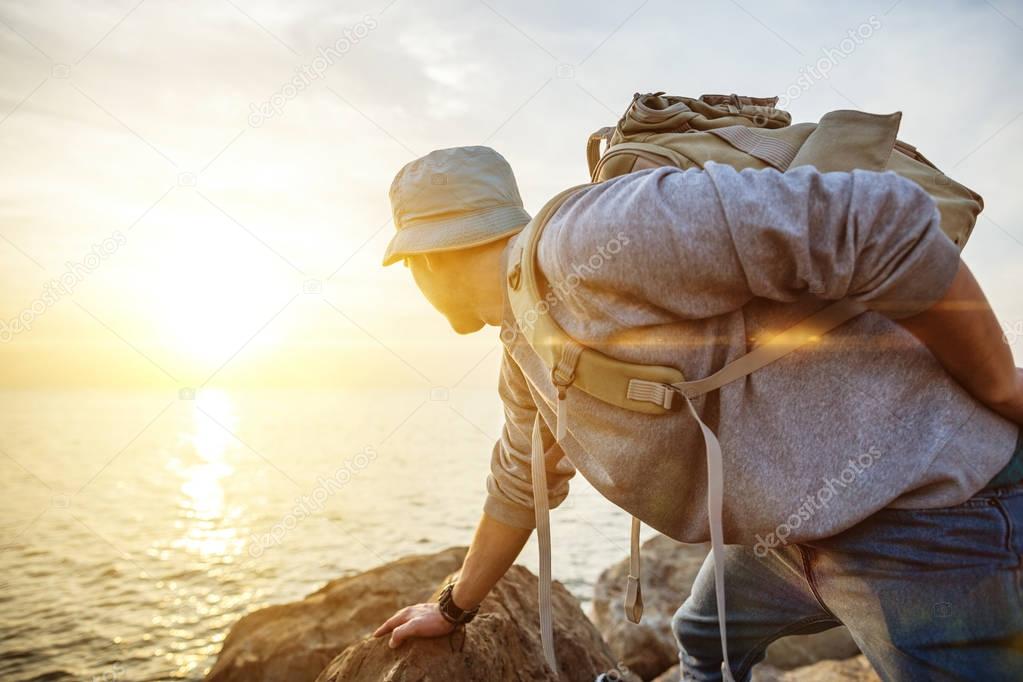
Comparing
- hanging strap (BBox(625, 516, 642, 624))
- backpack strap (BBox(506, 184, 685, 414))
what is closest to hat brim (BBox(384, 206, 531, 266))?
backpack strap (BBox(506, 184, 685, 414))

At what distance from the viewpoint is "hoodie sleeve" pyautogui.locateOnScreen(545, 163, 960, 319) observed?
3.63ft

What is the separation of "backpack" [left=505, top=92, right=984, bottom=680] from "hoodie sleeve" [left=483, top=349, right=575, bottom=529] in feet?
1.34

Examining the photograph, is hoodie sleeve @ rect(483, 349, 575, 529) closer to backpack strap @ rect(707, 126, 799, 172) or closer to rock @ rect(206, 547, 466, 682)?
backpack strap @ rect(707, 126, 799, 172)

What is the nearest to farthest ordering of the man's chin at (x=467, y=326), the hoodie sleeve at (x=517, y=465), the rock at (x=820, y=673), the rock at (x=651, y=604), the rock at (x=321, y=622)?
the man's chin at (x=467, y=326) < the hoodie sleeve at (x=517, y=465) < the rock at (x=321, y=622) < the rock at (x=820, y=673) < the rock at (x=651, y=604)

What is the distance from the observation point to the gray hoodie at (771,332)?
112 cm

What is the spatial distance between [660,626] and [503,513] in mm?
2789

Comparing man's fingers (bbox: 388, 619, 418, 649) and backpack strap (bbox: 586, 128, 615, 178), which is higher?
backpack strap (bbox: 586, 128, 615, 178)

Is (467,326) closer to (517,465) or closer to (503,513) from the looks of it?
(517,465)

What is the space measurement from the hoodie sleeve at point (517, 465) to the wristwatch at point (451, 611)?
1.05 ft

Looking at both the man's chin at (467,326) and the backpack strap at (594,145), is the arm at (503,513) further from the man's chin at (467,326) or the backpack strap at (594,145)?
the backpack strap at (594,145)

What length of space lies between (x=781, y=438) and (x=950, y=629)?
0.50 metres

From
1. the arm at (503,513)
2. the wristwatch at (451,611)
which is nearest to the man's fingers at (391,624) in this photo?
the arm at (503,513)

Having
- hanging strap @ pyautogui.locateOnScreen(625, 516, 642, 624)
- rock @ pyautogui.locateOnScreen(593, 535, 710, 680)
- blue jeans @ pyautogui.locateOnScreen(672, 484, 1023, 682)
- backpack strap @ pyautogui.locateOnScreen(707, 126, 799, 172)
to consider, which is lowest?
rock @ pyautogui.locateOnScreen(593, 535, 710, 680)

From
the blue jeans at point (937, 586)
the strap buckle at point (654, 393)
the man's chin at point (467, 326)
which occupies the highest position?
the man's chin at point (467, 326)
